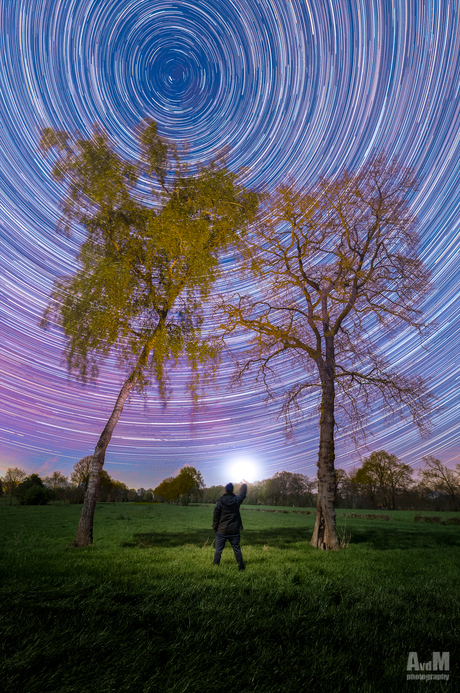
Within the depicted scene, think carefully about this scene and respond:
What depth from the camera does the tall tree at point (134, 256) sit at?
14.8 m

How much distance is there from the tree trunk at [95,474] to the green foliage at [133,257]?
2.97 ft

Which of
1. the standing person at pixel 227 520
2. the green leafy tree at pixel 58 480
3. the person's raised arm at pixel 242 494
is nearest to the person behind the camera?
the standing person at pixel 227 520

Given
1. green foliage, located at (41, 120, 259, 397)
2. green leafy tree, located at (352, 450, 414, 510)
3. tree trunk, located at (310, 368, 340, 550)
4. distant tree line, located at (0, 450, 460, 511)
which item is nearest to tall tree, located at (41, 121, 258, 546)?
green foliage, located at (41, 120, 259, 397)

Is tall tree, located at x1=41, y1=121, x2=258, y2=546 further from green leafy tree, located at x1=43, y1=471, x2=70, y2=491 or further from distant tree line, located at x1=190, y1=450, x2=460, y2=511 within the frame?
green leafy tree, located at x1=43, y1=471, x2=70, y2=491

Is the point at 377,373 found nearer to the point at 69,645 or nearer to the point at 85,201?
the point at 69,645

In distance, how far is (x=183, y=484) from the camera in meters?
94.6

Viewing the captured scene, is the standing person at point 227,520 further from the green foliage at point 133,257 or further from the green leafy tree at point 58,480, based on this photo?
the green leafy tree at point 58,480

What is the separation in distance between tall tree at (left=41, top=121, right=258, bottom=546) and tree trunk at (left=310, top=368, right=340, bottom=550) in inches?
216

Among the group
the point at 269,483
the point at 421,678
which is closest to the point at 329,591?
the point at 421,678

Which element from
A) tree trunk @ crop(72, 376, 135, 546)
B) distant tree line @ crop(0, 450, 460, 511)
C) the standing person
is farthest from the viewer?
distant tree line @ crop(0, 450, 460, 511)

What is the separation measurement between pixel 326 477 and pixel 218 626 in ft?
33.9

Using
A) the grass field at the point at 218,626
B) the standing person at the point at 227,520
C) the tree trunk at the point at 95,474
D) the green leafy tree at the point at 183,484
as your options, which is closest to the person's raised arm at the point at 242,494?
the standing person at the point at 227,520

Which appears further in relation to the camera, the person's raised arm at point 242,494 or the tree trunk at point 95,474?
the tree trunk at point 95,474

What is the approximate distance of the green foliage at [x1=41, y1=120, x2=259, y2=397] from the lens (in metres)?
14.8
